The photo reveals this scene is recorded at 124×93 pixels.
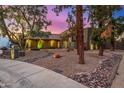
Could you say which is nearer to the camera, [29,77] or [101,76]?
[29,77]

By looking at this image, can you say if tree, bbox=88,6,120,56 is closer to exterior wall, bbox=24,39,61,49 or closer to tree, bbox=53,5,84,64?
tree, bbox=53,5,84,64

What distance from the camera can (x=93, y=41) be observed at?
200 inches

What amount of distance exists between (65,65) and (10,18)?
1.56m

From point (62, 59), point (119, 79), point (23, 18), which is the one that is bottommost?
point (119, 79)

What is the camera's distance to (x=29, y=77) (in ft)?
13.9

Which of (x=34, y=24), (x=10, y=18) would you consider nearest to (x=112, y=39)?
(x=34, y=24)

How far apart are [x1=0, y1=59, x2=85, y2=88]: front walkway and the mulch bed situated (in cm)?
18

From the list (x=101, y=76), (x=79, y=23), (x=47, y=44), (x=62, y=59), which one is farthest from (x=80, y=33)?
(x=101, y=76)

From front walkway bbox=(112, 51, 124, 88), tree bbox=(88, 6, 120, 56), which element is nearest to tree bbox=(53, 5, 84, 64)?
tree bbox=(88, 6, 120, 56)

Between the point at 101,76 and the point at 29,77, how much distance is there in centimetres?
128

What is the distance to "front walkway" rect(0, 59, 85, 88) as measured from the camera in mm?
4094

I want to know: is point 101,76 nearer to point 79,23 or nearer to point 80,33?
point 80,33

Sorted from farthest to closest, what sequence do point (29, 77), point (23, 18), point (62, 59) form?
point (23, 18)
point (62, 59)
point (29, 77)
